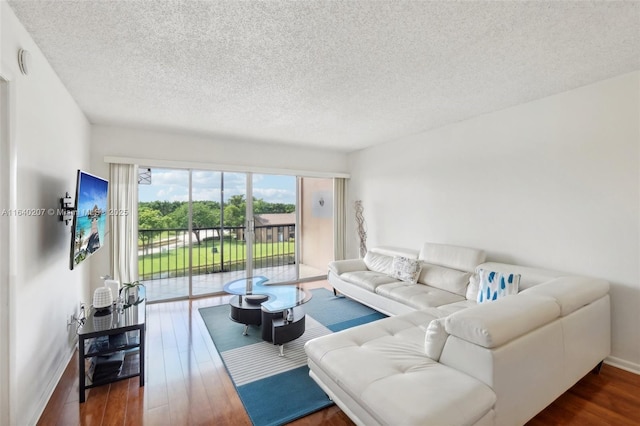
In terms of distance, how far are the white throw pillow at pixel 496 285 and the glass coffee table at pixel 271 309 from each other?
5.73 feet

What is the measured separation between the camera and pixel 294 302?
9.98ft

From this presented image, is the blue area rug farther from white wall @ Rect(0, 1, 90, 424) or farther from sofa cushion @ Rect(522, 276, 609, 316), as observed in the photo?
sofa cushion @ Rect(522, 276, 609, 316)

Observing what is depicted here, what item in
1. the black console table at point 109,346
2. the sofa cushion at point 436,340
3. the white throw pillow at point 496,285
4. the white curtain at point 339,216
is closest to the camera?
the sofa cushion at point 436,340

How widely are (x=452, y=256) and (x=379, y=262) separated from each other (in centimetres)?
104

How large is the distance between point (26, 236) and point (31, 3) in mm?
1344

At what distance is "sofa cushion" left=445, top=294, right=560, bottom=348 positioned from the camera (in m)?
A: 1.54

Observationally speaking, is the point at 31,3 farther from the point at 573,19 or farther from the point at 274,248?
the point at 274,248

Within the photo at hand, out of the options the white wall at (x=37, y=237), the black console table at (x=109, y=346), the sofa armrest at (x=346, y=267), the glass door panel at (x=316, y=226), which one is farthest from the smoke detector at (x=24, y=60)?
the glass door panel at (x=316, y=226)

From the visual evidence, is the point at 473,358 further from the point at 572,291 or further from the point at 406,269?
the point at 406,269

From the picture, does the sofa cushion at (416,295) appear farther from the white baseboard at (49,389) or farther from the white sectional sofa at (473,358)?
the white baseboard at (49,389)

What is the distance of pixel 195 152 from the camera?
4.39 metres

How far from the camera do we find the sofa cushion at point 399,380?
1327 millimetres

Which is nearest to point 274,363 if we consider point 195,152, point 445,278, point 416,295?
point 416,295

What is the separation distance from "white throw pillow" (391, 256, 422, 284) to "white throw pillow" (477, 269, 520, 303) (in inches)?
31.9
